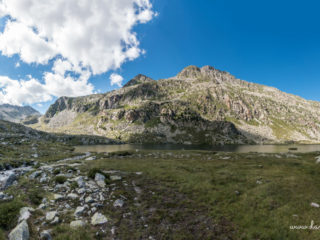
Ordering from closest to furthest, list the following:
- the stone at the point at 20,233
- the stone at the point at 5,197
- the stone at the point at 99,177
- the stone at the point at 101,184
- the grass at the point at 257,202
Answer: the stone at the point at 20,233 → the grass at the point at 257,202 → the stone at the point at 5,197 → the stone at the point at 101,184 → the stone at the point at 99,177

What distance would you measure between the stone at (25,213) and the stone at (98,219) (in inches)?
138

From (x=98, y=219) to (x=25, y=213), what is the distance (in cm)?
411

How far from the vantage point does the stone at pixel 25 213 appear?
812 centimetres

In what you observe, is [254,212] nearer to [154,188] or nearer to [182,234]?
[182,234]

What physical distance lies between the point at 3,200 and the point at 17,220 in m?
3.34

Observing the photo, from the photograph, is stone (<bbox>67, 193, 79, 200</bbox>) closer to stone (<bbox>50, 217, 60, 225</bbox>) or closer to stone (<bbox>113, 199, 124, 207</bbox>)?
stone (<bbox>113, 199, 124, 207</bbox>)

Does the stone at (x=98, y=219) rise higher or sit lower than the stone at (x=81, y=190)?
lower

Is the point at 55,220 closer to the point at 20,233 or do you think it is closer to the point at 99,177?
the point at 20,233

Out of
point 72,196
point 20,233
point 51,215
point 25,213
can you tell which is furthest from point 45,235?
point 72,196

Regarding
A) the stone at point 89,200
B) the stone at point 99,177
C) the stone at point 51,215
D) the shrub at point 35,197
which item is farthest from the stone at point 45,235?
the stone at point 99,177

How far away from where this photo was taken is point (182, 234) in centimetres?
895

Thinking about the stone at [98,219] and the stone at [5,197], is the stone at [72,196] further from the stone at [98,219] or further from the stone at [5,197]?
the stone at [5,197]

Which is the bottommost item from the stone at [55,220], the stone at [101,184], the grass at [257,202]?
the grass at [257,202]

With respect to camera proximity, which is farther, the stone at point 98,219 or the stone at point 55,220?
the stone at point 98,219
